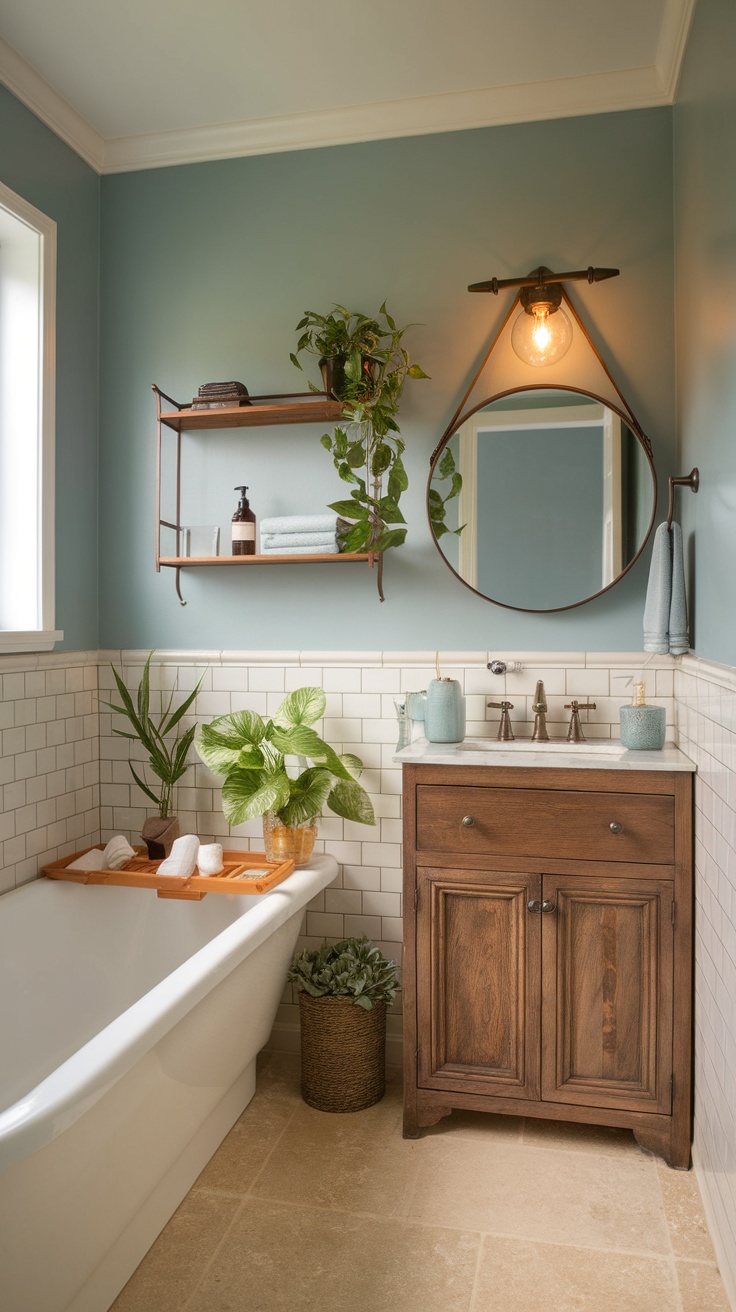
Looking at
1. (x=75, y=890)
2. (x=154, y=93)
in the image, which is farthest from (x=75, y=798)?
(x=154, y=93)

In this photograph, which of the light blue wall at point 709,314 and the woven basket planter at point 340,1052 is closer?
the light blue wall at point 709,314

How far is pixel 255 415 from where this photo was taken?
9.00ft

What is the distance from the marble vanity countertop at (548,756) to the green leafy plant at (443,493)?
25.9 inches

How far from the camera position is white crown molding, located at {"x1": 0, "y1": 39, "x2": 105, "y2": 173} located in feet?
8.14

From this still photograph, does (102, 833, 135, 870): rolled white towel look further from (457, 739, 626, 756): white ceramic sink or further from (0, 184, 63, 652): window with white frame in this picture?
(457, 739, 626, 756): white ceramic sink

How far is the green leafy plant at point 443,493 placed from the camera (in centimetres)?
271

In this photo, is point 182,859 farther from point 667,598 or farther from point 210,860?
point 667,598

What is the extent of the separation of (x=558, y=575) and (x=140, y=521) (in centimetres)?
140

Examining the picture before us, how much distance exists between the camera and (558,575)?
103 inches

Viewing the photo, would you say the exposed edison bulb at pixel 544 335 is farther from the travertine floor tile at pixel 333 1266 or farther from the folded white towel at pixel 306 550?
the travertine floor tile at pixel 333 1266

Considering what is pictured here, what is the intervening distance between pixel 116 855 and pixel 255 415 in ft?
4.58

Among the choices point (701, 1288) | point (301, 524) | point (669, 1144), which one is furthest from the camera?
point (301, 524)

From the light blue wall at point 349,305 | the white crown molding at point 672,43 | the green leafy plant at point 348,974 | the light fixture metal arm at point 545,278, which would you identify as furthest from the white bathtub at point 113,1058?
the white crown molding at point 672,43

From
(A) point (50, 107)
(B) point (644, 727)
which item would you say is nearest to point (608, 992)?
(B) point (644, 727)
